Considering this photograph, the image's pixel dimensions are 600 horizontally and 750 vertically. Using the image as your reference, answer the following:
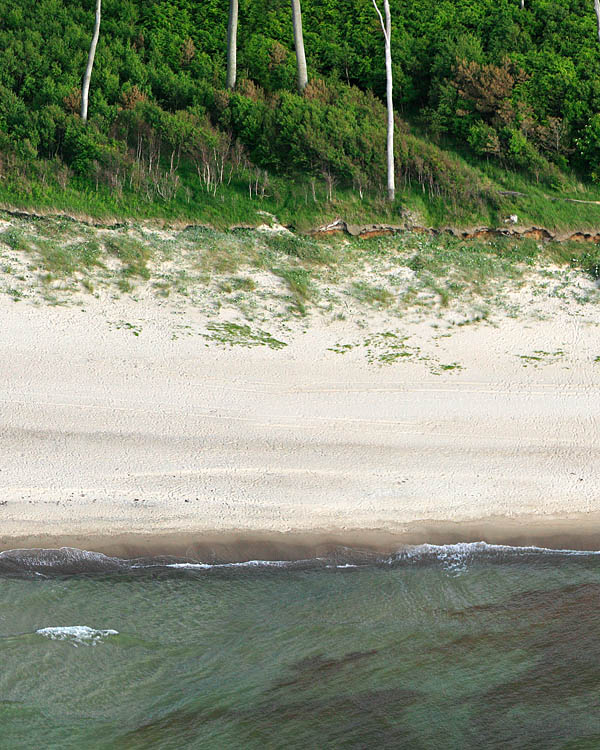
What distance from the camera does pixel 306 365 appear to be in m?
15.3

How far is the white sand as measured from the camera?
11.4 meters

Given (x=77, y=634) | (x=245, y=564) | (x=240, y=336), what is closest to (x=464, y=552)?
(x=245, y=564)

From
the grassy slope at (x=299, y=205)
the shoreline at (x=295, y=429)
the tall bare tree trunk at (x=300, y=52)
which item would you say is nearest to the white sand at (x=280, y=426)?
the shoreline at (x=295, y=429)

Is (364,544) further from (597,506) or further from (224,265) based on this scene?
(224,265)

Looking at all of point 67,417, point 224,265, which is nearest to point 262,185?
point 224,265

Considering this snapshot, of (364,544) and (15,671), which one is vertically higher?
(364,544)

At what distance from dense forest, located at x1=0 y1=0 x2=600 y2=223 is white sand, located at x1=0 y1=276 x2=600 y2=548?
5690 millimetres

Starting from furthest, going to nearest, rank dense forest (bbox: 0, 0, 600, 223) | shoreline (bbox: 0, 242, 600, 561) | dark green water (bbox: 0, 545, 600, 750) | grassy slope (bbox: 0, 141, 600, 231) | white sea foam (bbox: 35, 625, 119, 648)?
dense forest (bbox: 0, 0, 600, 223), grassy slope (bbox: 0, 141, 600, 231), shoreline (bbox: 0, 242, 600, 561), white sea foam (bbox: 35, 625, 119, 648), dark green water (bbox: 0, 545, 600, 750)

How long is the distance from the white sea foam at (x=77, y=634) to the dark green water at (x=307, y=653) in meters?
0.02

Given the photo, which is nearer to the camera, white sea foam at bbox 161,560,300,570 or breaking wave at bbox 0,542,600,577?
breaking wave at bbox 0,542,600,577

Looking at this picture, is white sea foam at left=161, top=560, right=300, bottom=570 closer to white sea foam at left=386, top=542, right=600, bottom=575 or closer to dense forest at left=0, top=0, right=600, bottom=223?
white sea foam at left=386, top=542, right=600, bottom=575

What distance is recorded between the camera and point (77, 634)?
9.48 metres

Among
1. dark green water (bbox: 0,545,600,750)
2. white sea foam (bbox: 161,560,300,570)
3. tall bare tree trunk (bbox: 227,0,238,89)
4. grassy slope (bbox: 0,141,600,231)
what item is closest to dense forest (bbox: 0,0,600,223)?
grassy slope (bbox: 0,141,600,231)

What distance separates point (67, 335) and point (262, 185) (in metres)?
7.33
